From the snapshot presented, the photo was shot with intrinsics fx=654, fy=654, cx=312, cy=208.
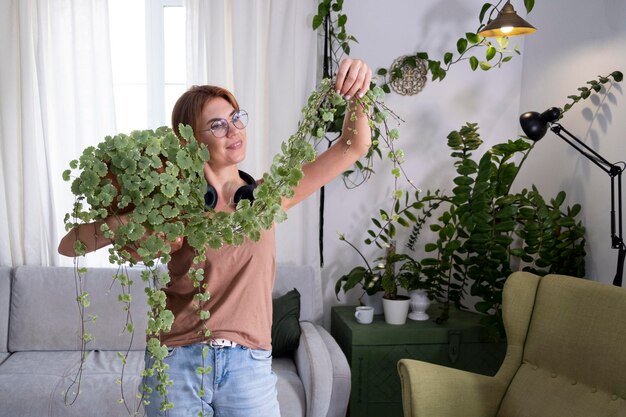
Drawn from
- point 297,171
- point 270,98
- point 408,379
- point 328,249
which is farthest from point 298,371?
point 297,171

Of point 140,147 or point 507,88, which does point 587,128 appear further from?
point 140,147

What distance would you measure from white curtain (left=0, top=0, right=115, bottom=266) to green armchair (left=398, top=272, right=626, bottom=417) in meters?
2.05

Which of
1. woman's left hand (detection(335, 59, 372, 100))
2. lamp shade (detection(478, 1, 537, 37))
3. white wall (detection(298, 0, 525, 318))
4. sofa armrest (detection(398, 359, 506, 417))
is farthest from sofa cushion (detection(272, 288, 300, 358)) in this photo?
woman's left hand (detection(335, 59, 372, 100))

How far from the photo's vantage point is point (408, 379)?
2379 millimetres

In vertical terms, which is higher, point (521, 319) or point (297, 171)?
point (297, 171)

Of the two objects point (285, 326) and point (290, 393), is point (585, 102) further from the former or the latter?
point (290, 393)

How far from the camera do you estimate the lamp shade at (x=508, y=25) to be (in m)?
2.82

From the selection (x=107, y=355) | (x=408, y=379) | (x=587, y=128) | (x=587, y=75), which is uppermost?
(x=587, y=75)

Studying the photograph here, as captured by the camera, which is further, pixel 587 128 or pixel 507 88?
pixel 507 88

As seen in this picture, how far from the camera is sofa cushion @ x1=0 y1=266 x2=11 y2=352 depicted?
3.14 metres

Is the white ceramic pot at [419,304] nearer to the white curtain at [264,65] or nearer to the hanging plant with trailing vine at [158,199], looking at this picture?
the white curtain at [264,65]

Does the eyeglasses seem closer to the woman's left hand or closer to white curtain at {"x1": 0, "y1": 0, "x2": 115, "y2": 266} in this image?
the woman's left hand

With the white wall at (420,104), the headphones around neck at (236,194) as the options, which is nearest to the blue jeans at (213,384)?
the headphones around neck at (236,194)

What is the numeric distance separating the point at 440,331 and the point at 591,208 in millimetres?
896
